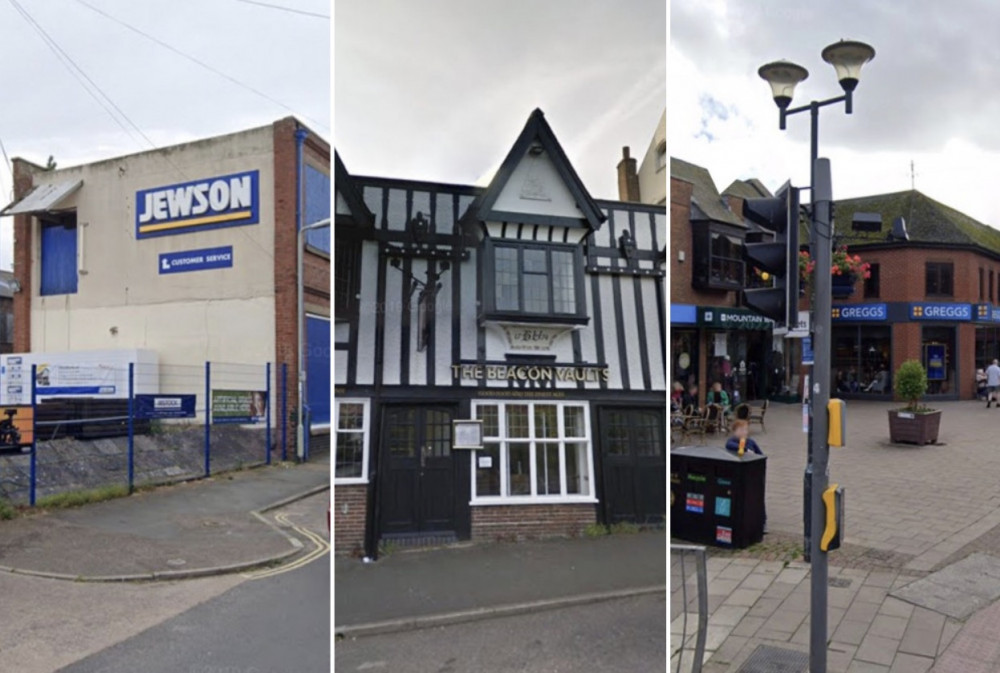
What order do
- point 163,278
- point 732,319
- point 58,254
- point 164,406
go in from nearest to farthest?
point 58,254 < point 164,406 < point 163,278 < point 732,319

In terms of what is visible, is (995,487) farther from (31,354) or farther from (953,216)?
(953,216)

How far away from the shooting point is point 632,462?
2.62 ft

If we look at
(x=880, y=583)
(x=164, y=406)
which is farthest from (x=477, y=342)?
(x=164, y=406)

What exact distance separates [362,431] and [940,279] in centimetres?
2261

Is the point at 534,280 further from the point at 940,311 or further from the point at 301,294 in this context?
the point at 940,311

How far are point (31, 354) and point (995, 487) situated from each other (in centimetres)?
1007

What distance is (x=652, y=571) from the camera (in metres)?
0.82

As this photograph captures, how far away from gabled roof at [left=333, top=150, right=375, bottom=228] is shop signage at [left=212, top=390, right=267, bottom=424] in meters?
8.99

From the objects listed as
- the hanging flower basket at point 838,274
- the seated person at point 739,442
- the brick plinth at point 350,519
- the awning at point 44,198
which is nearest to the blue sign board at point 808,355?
the hanging flower basket at point 838,274

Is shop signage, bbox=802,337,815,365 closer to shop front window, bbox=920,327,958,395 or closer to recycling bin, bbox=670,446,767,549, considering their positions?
recycling bin, bbox=670,446,767,549

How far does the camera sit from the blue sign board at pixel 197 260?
840 cm

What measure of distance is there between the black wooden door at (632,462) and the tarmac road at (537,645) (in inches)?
4.4

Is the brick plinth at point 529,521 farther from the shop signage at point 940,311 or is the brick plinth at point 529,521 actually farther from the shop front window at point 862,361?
the shop signage at point 940,311

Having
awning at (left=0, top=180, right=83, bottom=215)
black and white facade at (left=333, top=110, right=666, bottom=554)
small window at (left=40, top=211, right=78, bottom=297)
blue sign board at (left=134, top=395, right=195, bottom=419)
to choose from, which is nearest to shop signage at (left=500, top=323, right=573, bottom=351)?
black and white facade at (left=333, top=110, right=666, bottom=554)
